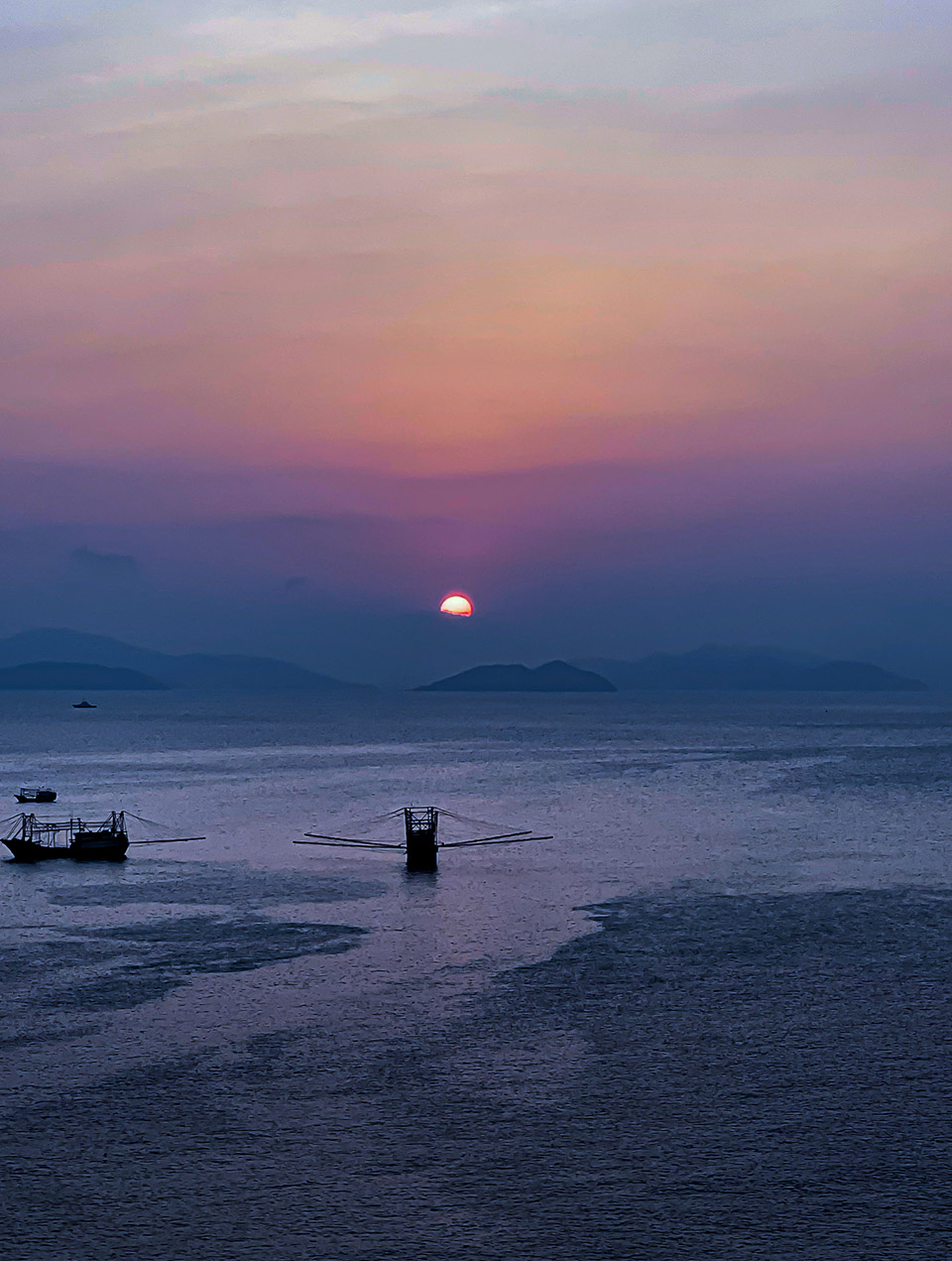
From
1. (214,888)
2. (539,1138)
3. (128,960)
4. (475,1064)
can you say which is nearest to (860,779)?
(214,888)

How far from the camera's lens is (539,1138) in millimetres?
38938

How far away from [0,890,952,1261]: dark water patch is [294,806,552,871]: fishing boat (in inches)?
1341

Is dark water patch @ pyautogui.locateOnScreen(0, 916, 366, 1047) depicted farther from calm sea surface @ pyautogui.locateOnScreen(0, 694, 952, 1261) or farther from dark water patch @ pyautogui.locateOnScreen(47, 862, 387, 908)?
dark water patch @ pyautogui.locateOnScreen(47, 862, 387, 908)

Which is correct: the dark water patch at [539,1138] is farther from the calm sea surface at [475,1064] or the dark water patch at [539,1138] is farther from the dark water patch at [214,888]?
the dark water patch at [214,888]

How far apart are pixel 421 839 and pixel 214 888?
14591 millimetres

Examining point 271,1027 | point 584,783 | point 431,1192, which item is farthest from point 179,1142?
point 584,783

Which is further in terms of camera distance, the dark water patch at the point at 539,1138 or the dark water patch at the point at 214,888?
the dark water patch at the point at 214,888

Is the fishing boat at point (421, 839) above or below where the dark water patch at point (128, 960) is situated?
A: above

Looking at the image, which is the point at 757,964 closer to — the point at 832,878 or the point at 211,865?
the point at 832,878

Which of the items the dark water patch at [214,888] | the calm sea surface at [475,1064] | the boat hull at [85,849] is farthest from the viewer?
the boat hull at [85,849]

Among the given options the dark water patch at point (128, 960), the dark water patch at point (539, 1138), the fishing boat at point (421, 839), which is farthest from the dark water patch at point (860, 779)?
the dark water patch at point (539, 1138)

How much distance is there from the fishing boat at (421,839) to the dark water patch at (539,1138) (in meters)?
34.1

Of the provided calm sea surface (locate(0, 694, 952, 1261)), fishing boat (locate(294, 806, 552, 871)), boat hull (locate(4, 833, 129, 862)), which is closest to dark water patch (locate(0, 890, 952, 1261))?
calm sea surface (locate(0, 694, 952, 1261))

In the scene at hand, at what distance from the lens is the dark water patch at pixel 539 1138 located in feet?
110
